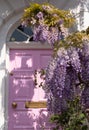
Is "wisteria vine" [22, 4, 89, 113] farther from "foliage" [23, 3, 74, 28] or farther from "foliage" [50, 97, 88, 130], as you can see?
"foliage" [23, 3, 74, 28]

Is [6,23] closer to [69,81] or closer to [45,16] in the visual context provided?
[45,16]

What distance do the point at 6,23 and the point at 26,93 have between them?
1357 mm

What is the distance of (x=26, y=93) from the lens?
7250mm

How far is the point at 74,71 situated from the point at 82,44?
0.38 m

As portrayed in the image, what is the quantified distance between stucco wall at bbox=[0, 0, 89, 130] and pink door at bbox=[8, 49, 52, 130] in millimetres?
109

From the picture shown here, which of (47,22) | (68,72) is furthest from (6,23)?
(68,72)

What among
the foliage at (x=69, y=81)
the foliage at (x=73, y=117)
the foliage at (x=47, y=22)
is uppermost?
the foliage at (x=47, y=22)

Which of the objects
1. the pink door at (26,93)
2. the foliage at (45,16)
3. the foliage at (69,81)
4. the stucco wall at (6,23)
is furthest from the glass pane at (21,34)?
the foliage at (69,81)

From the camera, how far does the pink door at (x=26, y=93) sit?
23.5ft

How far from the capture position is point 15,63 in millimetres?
7344

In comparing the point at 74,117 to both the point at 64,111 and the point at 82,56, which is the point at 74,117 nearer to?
the point at 64,111

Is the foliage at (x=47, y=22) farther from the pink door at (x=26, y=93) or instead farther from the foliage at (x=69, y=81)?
the pink door at (x=26, y=93)

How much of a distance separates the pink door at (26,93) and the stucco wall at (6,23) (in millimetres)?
109

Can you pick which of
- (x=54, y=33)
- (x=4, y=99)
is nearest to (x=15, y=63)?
(x=4, y=99)
